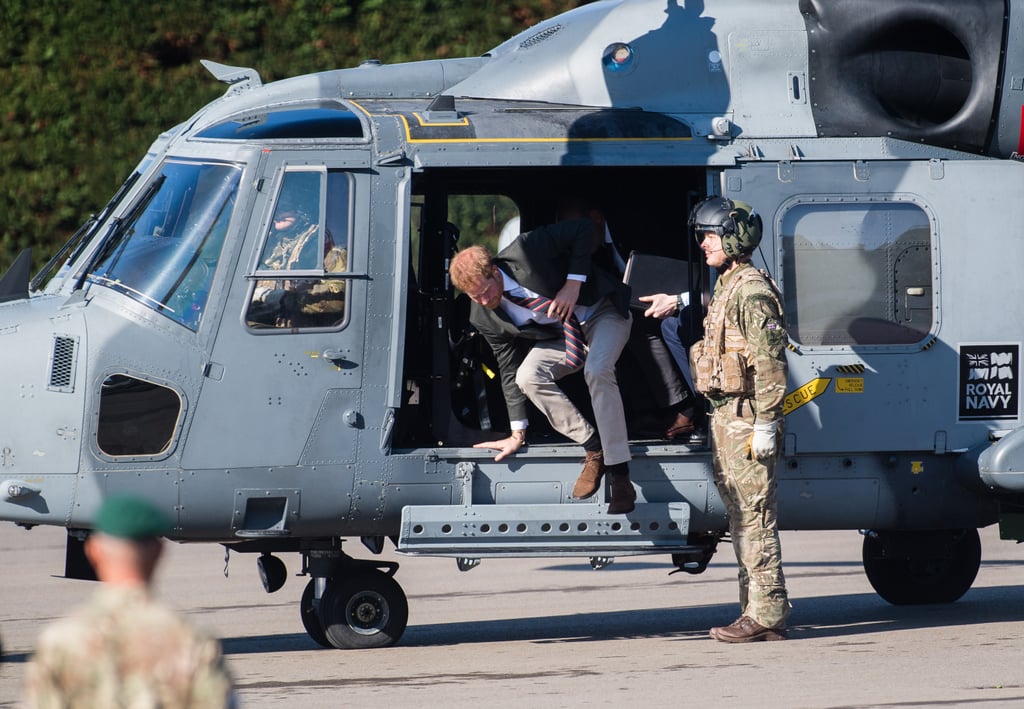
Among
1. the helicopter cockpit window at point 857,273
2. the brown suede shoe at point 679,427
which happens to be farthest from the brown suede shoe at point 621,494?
the helicopter cockpit window at point 857,273

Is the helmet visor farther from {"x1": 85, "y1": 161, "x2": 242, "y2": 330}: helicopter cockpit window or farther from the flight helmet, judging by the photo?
{"x1": 85, "y1": 161, "x2": 242, "y2": 330}: helicopter cockpit window

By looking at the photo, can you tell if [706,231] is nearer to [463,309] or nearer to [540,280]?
[540,280]

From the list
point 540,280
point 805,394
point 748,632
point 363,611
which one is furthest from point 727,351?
point 363,611

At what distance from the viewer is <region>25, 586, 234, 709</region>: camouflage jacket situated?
9.46ft

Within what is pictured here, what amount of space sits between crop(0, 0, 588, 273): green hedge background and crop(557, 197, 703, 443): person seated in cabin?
376 inches

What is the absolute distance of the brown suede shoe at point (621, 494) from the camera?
7426 mm

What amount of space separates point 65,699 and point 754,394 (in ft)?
16.3

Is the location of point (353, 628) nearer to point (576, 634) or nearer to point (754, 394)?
point (576, 634)

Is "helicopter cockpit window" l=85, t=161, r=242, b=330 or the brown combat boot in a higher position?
"helicopter cockpit window" l=85, t=161, r=242, b=330

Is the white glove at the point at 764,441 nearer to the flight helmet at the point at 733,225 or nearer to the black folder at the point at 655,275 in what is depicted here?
the flight helmet at the point at 733,225

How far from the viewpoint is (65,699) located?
2.91 meters

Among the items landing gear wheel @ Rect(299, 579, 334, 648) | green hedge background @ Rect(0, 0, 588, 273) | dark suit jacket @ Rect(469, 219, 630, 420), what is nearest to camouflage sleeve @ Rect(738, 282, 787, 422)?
dark suit jacket @ Rect(469, 219, 630, 420)

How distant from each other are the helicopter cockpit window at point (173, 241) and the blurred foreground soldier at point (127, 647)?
4391 mm

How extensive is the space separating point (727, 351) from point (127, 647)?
4.87 meters
